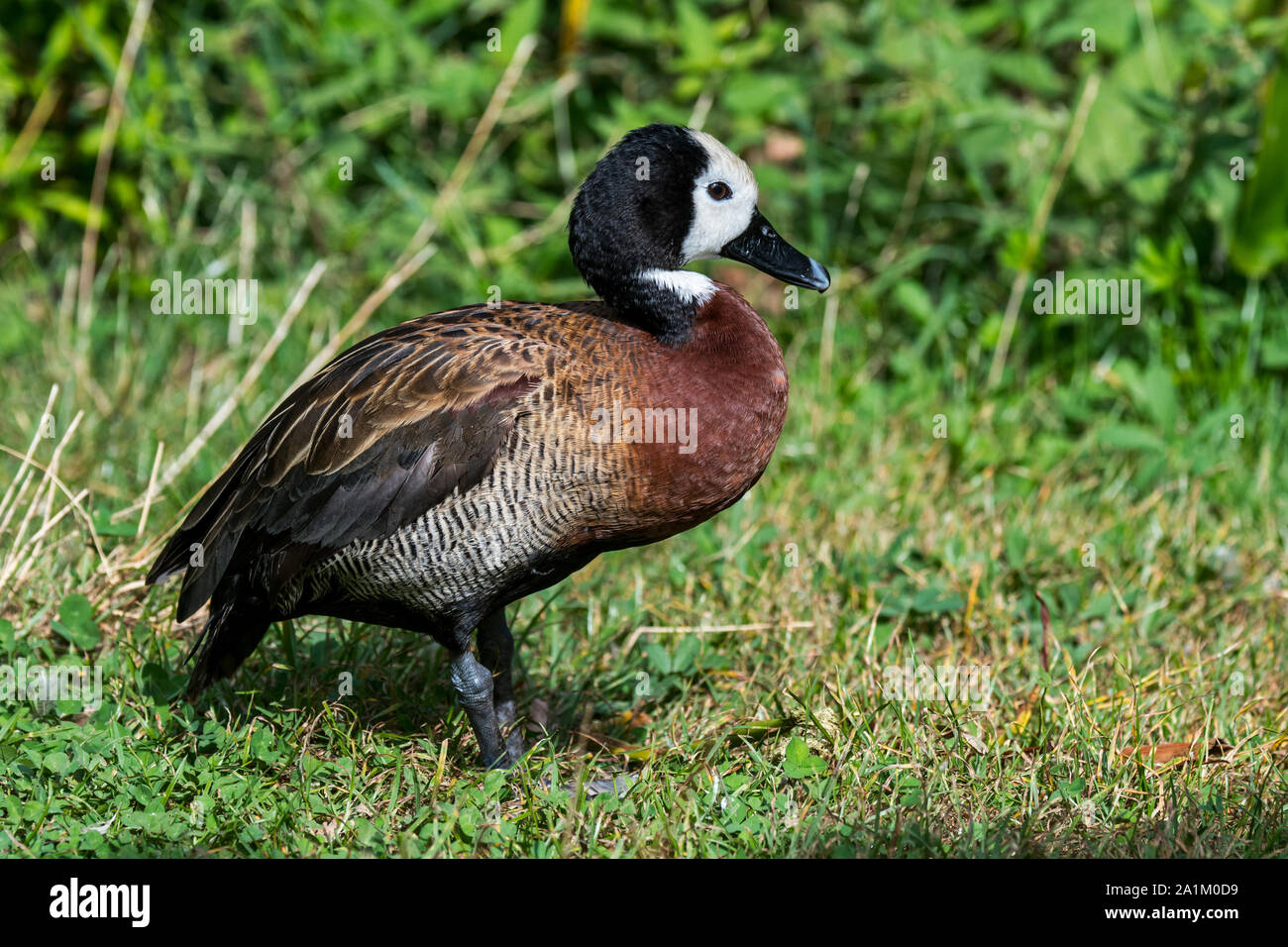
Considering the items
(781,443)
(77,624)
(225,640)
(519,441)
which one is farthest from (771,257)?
(77,624)

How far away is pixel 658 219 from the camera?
3.16m

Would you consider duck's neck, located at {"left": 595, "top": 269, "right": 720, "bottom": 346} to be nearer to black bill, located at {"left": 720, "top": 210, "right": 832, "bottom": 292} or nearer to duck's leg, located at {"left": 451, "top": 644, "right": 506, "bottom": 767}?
black bill, located at {"left": 720, "top": 210, "right": 832, "bottom": 292}

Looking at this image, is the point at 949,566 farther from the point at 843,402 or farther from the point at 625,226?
the point at 625,226

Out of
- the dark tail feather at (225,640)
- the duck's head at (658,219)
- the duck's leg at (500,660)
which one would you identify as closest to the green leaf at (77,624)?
the dark tail feather at (225,640)

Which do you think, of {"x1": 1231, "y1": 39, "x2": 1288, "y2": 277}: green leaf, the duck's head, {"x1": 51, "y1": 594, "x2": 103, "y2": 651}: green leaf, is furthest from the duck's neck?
{"x1": 1231, "y1": 39, "x2": 1288, "y2": 277}: green leaf

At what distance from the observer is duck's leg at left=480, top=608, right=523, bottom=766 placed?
3.51m

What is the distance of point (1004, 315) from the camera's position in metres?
5.39

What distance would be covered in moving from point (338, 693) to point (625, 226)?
136cm

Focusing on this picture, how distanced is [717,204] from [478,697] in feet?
4.05

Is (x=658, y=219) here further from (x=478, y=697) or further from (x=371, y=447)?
(x=478, y=697)

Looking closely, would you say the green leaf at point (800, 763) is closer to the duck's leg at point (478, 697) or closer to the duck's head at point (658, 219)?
the duck's leg at point (478, 697)

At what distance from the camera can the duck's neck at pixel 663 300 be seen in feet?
10.4
